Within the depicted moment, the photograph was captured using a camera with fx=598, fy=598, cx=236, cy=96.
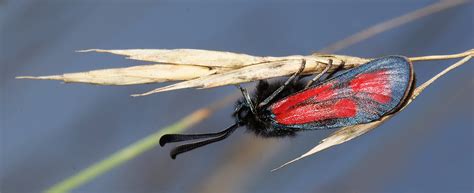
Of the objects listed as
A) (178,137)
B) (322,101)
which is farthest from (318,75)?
(178,137)

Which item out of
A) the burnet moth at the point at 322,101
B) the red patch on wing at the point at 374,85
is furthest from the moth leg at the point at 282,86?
the red patch on wing at the point at 374,85

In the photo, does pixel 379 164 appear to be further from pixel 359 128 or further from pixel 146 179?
pixel 146 179

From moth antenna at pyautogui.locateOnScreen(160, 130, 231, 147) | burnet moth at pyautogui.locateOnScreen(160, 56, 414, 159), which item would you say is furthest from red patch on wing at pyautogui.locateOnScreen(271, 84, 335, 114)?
moth antenna at pyautogui.locateOnScreen(160, 130, 231, 147)

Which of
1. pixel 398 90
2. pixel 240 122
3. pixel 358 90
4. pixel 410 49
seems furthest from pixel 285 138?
pixel 410 49

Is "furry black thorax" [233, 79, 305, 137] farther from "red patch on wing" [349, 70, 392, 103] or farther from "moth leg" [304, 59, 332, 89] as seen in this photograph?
"red patch on wing" [349, 70, 392, 103]

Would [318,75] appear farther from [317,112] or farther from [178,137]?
[178,137]

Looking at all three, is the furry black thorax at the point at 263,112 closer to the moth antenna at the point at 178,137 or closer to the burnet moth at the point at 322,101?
the burnet moth at the point at 322,101
